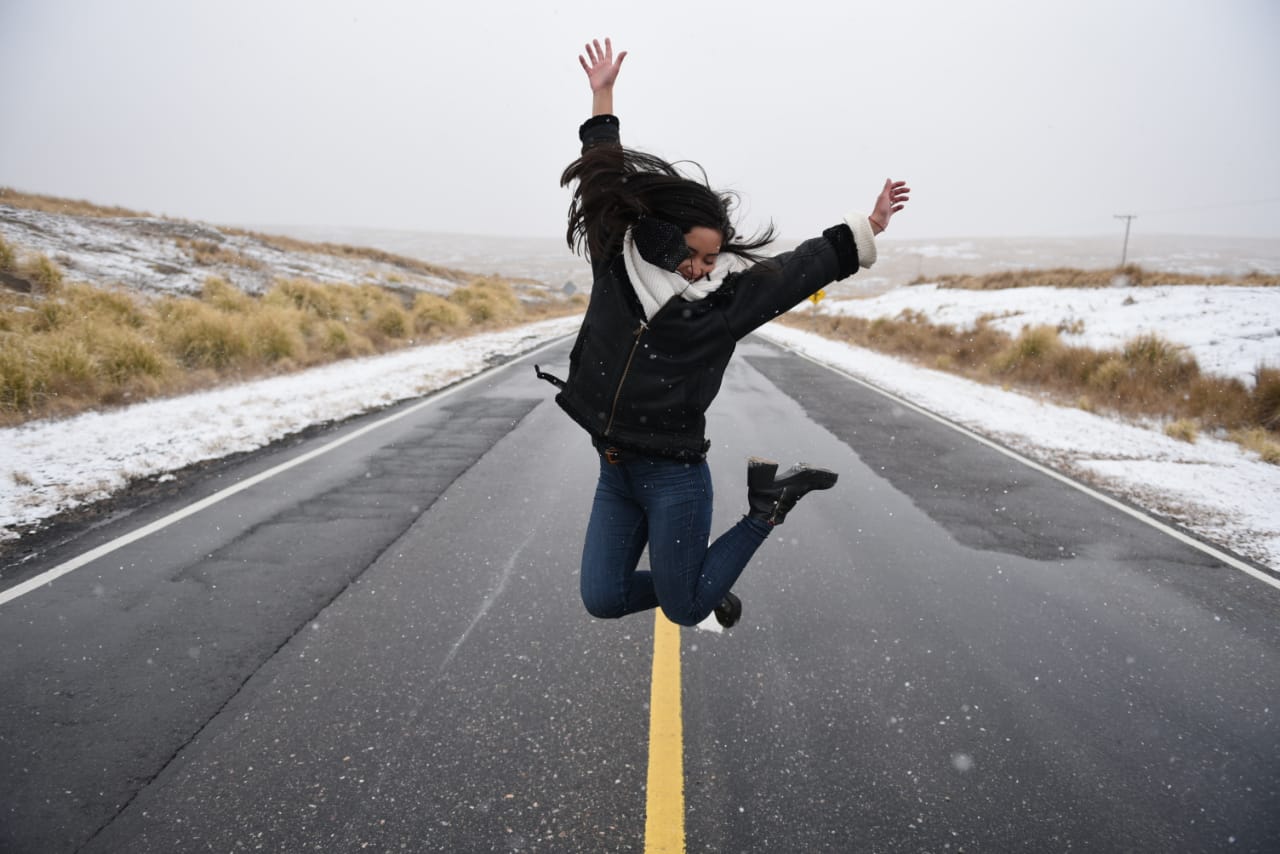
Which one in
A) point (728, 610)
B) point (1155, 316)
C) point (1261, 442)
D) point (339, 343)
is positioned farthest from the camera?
point (1155, 316)

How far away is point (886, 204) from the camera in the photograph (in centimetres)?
206

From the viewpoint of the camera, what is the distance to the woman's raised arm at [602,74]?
2404 mm

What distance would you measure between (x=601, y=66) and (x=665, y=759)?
2764mm

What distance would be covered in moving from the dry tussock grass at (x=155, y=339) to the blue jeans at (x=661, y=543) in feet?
27.2

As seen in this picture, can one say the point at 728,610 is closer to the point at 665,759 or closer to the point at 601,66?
the point at 665,759

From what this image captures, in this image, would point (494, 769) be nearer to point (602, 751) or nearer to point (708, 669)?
point (602, 751)

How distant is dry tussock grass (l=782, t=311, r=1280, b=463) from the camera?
29.2 ft

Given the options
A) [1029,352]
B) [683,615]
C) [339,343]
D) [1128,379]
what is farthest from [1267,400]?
[339,343]

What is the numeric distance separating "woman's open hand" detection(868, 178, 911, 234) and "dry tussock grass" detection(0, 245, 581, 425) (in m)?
9.34

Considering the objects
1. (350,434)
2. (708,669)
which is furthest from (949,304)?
(708,669)

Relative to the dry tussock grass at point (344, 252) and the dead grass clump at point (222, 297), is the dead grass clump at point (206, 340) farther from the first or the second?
the dry tussock grass at point (344, 252)

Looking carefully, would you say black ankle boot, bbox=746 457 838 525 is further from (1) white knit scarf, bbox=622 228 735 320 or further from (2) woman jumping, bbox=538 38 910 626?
(1) white knit scarf, bbox=622 228 735 320

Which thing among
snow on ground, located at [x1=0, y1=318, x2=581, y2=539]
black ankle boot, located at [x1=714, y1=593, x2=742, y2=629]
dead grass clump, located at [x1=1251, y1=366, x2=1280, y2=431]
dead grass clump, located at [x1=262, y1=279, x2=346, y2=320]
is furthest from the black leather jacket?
dead grass clump, located at [x1=262, y1=279, x2=346, y2=320]

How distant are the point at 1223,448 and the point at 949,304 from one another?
17.9m
